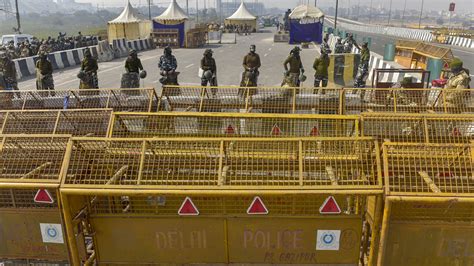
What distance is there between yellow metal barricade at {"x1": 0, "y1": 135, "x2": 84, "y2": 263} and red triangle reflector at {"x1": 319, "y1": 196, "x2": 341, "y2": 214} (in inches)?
120

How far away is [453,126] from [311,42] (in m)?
35.4

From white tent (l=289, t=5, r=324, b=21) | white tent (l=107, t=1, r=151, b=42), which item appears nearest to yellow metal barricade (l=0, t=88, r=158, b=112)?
white tent (l=107, t=1, r=151, b=42)

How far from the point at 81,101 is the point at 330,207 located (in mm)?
7540

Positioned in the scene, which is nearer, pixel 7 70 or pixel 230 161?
pixel 230 161

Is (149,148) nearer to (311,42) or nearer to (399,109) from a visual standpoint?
(399,109)

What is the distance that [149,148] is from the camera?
16.1ft

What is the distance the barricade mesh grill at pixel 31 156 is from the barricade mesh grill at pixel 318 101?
391 cm

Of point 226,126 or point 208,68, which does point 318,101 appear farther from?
point 208,68

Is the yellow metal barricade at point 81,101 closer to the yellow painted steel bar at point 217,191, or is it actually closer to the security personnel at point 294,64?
the yellow painted steel bar at point 217,191

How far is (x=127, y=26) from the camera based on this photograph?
37.4 meters

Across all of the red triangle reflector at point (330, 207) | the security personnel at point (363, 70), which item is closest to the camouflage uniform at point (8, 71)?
the security personnel at point (363, 70)

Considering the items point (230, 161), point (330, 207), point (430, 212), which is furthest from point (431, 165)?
point (230, 161)

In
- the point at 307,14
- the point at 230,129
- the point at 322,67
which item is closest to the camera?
the point at 230,129

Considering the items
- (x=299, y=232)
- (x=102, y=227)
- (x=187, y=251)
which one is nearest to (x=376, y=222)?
(x=299, y=232)
